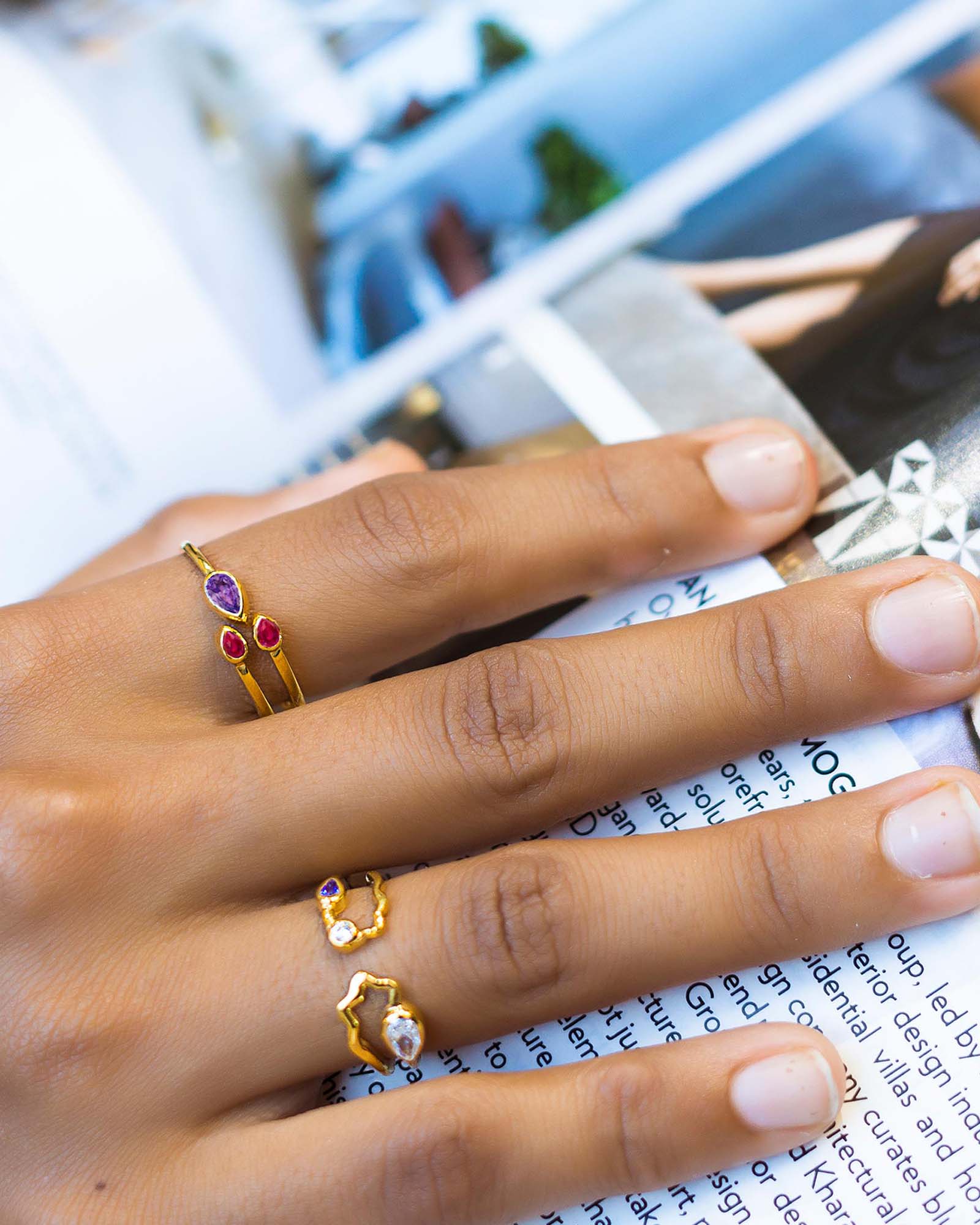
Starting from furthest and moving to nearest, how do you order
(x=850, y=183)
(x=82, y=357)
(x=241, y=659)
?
(x=82, y=357), (x=850, y=183), (x=241, y=659)

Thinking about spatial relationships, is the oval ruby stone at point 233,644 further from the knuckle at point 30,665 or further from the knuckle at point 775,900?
the knuckle at point 775,900

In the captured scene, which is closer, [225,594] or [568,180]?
[225,594]

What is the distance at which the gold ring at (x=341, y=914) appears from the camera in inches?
22.1

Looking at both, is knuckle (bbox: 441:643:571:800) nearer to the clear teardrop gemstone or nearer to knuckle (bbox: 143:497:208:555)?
the clear teardrop gemstone

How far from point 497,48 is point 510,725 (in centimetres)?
72

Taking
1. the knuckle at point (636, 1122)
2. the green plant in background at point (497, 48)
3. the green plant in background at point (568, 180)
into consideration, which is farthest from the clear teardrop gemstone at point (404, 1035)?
the green plant in background at point (497, 48)

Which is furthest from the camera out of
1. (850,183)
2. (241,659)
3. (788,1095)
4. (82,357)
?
(82,357)

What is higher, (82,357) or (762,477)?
(82,357)

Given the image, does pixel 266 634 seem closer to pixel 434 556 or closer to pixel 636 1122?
pixel 434 556

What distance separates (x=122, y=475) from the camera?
35.9 inches

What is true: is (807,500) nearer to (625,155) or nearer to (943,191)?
(943,191)

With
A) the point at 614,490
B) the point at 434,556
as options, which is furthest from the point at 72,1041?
the point at 614,490

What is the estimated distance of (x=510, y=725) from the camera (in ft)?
1.94

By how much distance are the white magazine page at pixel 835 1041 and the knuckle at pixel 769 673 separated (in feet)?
0.13
